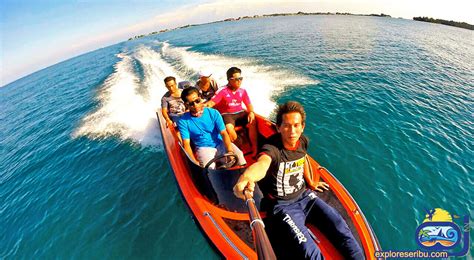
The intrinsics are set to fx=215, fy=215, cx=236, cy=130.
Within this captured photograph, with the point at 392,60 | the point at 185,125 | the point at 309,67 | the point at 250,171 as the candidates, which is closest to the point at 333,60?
the point at 309,67

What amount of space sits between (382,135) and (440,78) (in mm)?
9103

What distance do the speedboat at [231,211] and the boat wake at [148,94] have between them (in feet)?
12.9

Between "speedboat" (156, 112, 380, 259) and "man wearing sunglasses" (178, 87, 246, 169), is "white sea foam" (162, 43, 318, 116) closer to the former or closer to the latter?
"man wearing sunglasses" (178, 87, 246, 169)

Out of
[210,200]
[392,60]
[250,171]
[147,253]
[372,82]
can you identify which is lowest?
[147,253]

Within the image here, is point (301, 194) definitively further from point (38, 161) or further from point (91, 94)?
point (91, 94)

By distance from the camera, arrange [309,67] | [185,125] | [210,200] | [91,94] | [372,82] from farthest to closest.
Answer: [91,94]
[309,67]
[372,82]
[185,125]
[210,200]

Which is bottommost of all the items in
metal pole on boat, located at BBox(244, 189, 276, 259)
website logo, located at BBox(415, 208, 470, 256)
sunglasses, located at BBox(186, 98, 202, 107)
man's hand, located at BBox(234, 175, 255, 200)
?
website logo, located at BBox(415, 208, 470, 256)

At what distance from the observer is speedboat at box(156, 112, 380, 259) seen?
3.00 meters

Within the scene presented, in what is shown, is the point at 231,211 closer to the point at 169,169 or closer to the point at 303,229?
the point at 303,229

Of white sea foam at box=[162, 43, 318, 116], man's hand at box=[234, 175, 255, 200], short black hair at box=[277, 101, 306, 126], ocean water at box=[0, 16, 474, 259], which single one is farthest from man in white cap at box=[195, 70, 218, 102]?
man's hand at box=[234, 175, 255, 200]

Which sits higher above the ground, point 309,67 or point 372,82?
point 309,67

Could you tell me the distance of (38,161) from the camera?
877 centimetres

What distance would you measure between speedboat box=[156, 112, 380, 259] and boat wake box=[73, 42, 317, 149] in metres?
3.92

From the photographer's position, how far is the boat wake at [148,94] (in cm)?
854
